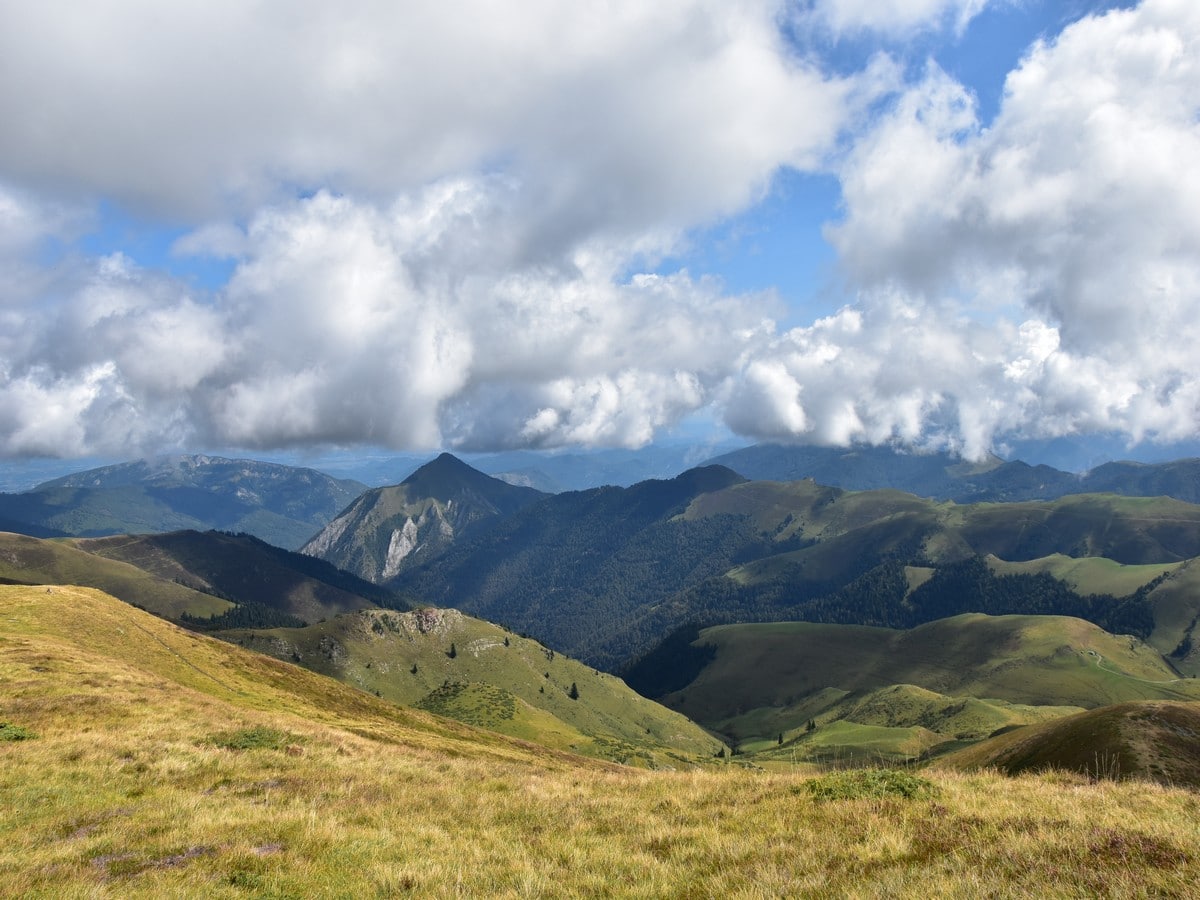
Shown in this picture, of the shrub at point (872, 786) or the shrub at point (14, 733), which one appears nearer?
the shrub at point (872, 786)

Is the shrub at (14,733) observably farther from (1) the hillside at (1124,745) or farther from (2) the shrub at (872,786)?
(1) the hillside at (1124,745)

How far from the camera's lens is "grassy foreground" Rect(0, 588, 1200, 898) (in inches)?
412

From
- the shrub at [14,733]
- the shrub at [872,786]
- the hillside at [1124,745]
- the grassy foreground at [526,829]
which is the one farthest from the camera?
the hillside at [1124,745]

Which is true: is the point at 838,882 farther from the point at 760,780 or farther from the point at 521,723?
the point at 521,723

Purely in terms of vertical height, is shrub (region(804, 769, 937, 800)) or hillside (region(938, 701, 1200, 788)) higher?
shrub (region(804, 769, 937, 800))

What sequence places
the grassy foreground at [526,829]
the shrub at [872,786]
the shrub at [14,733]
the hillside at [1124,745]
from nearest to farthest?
the grassy foreground at [526,829]
the shrub at [872,786]
the shrub at [14,733]
the hillside at [1124,745]

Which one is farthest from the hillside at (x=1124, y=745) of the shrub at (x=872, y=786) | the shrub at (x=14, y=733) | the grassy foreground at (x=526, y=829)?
the shrub at (x=14, y=733)

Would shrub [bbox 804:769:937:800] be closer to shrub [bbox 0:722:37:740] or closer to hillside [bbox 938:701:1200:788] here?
shrub [bbox 0:722:37:740]

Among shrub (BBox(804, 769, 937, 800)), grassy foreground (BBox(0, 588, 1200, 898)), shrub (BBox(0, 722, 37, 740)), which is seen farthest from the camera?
shrub (BBox(0, 722, 37, 740))

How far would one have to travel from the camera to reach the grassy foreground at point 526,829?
10.5 m

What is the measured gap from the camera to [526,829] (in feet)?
50.9

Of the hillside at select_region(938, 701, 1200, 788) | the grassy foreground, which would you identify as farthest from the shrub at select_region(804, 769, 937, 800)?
the hillside at select_region(938, 701, 1200, 788)

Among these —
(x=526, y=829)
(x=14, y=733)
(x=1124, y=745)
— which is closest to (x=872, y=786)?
(x=526, y=829)

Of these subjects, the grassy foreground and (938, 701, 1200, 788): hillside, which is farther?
(938, 701, 1200, 788): hillside
